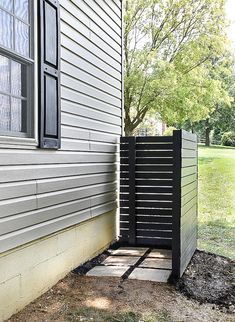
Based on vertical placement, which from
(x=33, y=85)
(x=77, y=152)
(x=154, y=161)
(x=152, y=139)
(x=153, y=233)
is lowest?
(x=153, y=233)

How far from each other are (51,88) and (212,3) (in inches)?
371

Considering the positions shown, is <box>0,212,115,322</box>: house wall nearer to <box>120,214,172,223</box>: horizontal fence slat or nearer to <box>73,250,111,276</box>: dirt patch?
<box>73,250,111,276</box>: dirt patch

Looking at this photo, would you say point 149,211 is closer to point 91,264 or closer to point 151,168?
point 151,168

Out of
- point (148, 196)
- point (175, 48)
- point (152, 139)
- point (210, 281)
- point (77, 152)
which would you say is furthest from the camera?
point (175, 48)

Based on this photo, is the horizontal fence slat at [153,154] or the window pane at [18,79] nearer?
the window pane at [18,79]

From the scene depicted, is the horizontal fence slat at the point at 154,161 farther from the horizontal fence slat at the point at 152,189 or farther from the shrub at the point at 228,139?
the shrub at the point at 228,139

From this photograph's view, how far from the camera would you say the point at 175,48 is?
1173cm

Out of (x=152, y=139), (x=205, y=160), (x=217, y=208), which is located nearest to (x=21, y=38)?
(x=152, y=139)

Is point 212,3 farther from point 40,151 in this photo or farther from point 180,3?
point 40,151

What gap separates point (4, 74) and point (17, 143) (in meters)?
0.53

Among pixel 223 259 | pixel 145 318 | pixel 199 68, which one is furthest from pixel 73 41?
pixel 199 68

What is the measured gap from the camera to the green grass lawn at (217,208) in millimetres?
6023

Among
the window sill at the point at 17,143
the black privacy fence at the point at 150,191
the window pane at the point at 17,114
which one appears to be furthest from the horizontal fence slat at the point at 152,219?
the window pane at the point at 17,114

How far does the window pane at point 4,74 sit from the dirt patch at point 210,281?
7.83ft
